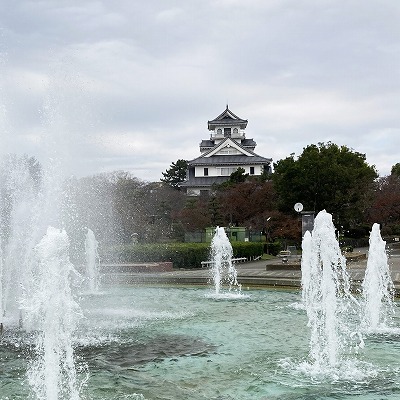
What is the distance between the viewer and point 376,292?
1220 cm

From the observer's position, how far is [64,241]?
268 inches

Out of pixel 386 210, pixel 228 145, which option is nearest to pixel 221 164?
pixel 228 145

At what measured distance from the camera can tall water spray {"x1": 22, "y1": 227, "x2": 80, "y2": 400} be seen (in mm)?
6359

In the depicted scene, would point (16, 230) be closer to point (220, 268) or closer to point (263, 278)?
point (263, 278)

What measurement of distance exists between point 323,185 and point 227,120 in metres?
40.3

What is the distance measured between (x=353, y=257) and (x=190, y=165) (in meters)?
40.6

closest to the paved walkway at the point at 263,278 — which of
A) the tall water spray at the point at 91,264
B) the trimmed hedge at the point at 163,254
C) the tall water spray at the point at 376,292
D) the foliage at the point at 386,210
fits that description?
the tall water spray at the point at 91,264

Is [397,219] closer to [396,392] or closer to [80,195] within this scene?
[80,195]

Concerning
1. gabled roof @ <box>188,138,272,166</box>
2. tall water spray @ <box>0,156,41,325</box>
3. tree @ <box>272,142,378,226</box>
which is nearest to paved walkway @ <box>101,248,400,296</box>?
tall water spray @ <box>0,156,41,325</box>

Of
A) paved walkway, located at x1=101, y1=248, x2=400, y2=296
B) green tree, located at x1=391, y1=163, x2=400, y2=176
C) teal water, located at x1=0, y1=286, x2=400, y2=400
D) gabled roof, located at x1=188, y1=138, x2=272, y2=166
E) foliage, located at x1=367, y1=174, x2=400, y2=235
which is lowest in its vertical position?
teal water, located at x1=0, y1=286, x2=400, y2=400

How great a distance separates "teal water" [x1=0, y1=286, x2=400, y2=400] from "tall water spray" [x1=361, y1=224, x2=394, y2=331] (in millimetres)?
490

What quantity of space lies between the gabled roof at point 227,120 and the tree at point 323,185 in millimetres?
36969

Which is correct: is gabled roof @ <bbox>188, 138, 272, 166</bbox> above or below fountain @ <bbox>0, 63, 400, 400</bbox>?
above

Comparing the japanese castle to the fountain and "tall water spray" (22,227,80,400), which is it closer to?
the fountain
